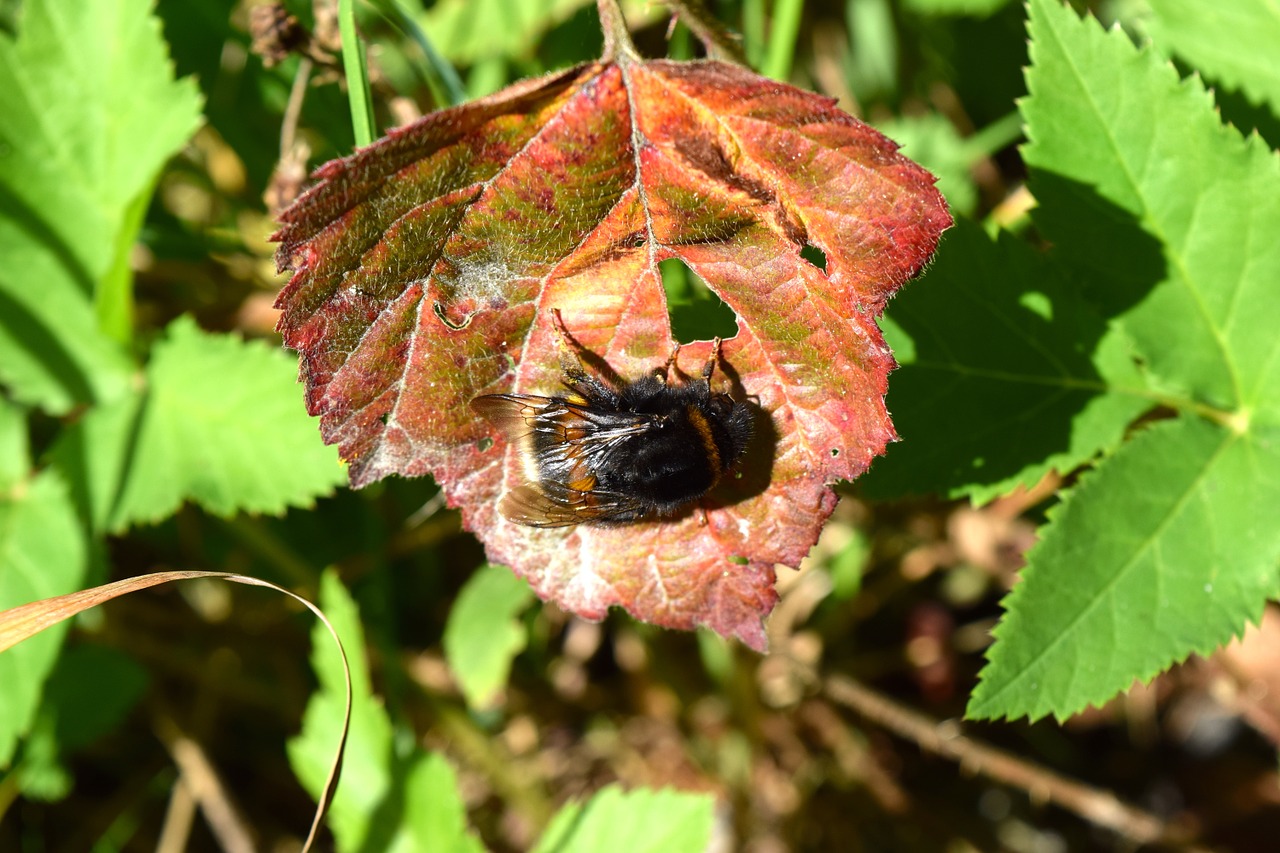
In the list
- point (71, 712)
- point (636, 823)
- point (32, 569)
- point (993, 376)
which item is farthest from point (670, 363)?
point (71, 712)

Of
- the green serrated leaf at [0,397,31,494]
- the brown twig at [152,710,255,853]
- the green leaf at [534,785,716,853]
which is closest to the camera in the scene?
the green leaf at [534,785,716,853]

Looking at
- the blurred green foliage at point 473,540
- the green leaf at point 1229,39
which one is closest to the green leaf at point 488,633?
the blurred green foliage at point 473,540

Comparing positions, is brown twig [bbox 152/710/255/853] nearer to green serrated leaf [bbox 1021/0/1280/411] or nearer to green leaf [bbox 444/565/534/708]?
green leaf [bbox 444/565/534/708]

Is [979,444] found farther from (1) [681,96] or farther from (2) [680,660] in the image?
(2) [680,660]

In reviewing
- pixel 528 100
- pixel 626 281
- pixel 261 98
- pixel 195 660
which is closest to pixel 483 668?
pixel 195 660

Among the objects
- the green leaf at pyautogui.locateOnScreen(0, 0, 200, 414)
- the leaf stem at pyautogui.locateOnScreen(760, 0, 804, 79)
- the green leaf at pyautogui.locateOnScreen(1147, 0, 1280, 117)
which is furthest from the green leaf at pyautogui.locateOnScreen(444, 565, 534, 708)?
the green leaf at pyautogui.locateOnScreen(1147, 0, 1280, 117)

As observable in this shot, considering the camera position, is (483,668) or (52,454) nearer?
(52,454)
